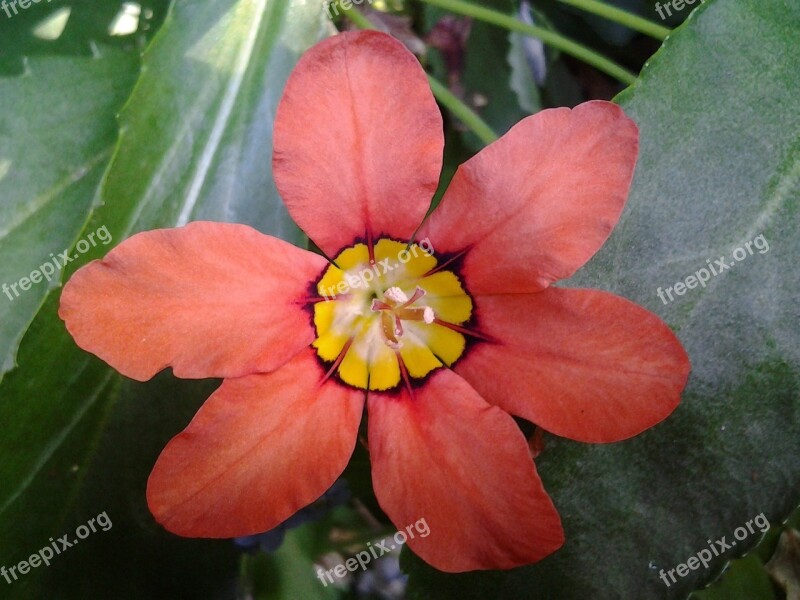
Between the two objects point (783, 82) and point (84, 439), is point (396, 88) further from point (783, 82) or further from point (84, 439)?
point (84, 439)

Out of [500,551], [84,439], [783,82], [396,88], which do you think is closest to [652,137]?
[783,82]

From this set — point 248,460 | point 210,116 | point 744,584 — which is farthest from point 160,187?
point 744,584

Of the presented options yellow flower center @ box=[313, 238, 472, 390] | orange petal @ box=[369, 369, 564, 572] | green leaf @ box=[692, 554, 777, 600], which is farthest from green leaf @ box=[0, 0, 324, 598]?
green leaf @ box=[692, 554, 777, 600]

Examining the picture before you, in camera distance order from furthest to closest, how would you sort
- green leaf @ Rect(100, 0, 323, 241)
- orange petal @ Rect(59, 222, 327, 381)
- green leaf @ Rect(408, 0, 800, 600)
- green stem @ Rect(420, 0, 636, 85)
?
1. green stem @ Rect(420, 0, 636, 85)
2. green leaf @ Rect(100, 0, 323, 241)
3. green leaf @ Rect(408, 0, 800, 600)
4. orange petal @ Rect(59, 222, 327, 381)

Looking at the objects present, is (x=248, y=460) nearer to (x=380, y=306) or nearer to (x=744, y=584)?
(x=380, y=306)

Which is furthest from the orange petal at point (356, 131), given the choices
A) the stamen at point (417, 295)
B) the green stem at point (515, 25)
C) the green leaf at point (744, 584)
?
the green leaf at point (744, 584)

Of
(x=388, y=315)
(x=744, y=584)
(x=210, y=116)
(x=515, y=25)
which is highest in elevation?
(x=210, y=116)

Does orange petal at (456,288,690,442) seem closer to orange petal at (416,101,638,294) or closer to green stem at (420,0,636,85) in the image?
orange petal at (416,101,638,294)
